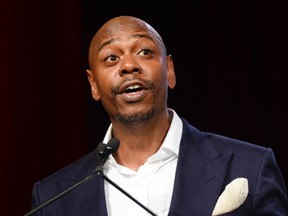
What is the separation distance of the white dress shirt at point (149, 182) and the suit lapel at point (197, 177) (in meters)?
0.05

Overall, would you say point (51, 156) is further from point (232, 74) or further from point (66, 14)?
point (232, 74)

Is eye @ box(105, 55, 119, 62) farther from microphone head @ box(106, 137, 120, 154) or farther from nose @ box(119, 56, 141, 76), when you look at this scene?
microphone head @ box(106, 137, 120, 154)

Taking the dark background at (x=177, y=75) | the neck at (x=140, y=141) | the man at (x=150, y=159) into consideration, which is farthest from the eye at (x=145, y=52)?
the dark background at (x=177, y=75)

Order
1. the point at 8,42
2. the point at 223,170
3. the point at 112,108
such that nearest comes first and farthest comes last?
the point at 223,170 < the point at 112,108 < the point at 8,42

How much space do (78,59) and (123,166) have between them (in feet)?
2.57

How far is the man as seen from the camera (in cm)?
185

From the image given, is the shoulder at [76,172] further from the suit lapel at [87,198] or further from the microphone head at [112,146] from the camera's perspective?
the microphone head at [112,146]

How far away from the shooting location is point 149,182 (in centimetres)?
196

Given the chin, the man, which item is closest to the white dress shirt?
the man

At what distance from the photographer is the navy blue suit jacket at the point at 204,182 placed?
1.81 m

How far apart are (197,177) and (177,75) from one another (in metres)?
0.90

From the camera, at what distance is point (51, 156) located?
2682 mm

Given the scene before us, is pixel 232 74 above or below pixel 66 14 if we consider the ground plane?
below

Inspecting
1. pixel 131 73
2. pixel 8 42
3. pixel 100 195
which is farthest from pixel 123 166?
pixel 8 42
